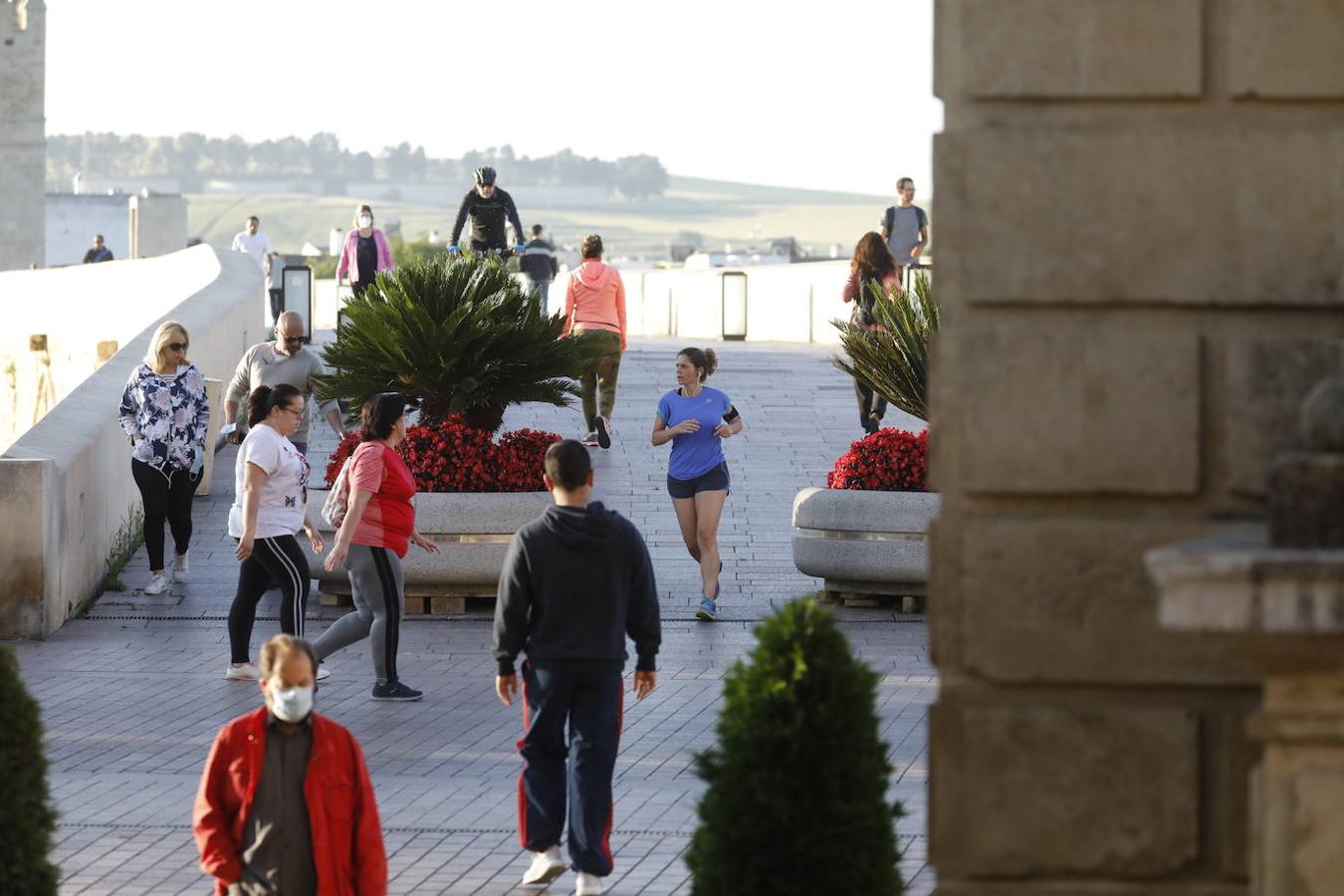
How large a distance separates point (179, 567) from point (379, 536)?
15.6 ft

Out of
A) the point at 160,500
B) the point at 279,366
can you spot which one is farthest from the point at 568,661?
the point at 279,366

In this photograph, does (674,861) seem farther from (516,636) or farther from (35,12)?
(35,12)

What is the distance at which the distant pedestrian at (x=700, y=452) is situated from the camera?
553 inches

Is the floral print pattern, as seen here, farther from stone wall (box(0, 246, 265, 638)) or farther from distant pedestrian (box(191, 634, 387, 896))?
distant pedestrian (box(191, 634, 387, 896))

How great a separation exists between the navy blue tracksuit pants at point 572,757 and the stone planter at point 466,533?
19.8 feet

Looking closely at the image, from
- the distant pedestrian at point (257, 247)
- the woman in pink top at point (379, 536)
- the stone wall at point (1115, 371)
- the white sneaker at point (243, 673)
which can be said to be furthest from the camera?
the distant pedestrian at point (257, 247)

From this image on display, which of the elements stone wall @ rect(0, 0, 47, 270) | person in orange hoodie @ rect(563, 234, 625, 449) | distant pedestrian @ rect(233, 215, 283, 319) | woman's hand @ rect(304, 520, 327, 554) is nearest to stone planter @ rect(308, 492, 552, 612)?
woman's hand @ rect(304, 520, 327, 554)

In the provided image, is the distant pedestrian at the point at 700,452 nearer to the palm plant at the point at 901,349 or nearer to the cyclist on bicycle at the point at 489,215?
the palm plant at the point at 901,349

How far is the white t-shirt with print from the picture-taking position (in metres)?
11.9

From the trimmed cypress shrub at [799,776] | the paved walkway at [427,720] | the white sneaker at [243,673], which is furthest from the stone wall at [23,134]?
the trimmed cypress shrub at [799,776]

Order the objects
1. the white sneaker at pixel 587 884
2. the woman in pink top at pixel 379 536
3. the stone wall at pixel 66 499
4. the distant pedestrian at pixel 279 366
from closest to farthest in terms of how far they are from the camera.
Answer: the white sneaker at pixel 587 884
the woman in pink top at pixel 379 536
the stone wall at pixel 66 499
the distant pedestrian at pixel 279 366

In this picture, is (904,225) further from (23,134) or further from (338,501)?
(23,134)

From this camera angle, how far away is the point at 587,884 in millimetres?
7992

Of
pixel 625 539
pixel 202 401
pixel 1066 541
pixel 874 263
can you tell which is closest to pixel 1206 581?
pixel 1066 541
